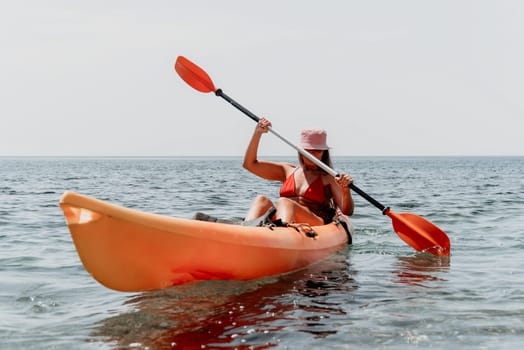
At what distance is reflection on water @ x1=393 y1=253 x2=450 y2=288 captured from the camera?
6.56m

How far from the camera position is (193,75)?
8633 millimetres

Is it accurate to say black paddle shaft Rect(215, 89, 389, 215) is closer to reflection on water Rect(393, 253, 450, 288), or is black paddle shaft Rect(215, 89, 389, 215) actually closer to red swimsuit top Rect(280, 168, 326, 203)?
red swimsuit top Rect(280, 168, 326, 203)

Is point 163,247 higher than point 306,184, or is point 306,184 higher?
point 306,184

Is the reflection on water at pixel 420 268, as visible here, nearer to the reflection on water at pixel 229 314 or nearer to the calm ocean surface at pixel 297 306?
the calm ocean surface at pixel 297 306

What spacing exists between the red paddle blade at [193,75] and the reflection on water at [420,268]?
3.39 m

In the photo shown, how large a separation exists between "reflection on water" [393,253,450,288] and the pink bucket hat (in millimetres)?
1639

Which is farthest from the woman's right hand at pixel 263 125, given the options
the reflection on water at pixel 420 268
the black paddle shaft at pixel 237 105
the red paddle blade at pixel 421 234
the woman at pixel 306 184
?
the reflection on water at pixel 420 268

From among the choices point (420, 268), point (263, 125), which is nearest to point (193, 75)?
point (263, 125)

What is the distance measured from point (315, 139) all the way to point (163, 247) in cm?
283

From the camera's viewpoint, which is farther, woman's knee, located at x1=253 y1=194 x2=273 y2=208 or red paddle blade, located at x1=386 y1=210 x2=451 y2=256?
red paddle blade, located at x1=386 y1=210 x2=451 y2=256

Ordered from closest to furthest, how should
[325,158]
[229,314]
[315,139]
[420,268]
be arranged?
[229,314]
[420,268]
[315,139]
[325,158]

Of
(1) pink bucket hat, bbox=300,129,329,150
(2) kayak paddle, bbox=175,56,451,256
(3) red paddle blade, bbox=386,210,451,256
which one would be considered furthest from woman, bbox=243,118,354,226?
(3) red paddle blade, bbox=386,210,451,256

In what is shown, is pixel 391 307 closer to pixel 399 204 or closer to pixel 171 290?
pixel 171 290

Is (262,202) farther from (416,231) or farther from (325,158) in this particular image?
(416,231)
